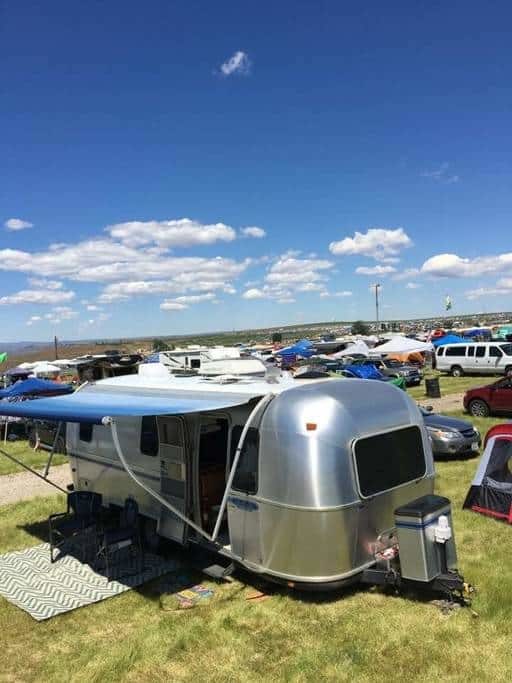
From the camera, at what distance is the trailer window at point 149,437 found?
7.71 meters

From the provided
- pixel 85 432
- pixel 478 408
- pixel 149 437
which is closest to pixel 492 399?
pixel 478 408

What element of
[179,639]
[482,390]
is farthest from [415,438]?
[482,390]

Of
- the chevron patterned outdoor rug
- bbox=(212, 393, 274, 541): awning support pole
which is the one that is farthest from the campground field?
bbox=(212, 393, 274, 541): awning support pole

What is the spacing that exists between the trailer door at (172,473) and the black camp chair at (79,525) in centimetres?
129

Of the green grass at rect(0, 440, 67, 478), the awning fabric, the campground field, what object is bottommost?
the green grass at rect(0, 440, 67, 478)

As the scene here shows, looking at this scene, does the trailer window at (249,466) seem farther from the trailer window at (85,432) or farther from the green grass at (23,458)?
the green grass at (23,458)

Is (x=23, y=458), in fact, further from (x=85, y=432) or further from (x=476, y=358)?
(x=476, y=358)

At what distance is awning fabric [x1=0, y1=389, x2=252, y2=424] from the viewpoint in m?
6.35

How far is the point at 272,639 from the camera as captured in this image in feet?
18.5

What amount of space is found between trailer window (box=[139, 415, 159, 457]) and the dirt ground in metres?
5.15

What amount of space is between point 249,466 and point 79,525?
10.3 feet

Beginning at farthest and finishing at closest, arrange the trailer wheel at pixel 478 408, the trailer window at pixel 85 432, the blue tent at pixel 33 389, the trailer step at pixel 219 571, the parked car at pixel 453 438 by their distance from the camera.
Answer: the blue tent at pixel 33 389 < the trailer wheel at pixel 478 408 < the parked car at pixel 453 438 < the trailer window at pixel 85 432 < the trailer step at pixel 219 571

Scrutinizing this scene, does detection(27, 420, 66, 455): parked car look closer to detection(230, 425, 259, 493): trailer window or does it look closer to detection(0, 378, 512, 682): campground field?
detection(0, 378, 512, 682): campground field

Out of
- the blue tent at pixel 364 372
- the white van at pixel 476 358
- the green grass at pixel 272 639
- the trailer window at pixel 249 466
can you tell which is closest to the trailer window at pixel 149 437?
the trailer window at pixel 249 466
